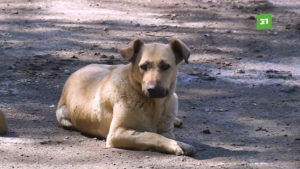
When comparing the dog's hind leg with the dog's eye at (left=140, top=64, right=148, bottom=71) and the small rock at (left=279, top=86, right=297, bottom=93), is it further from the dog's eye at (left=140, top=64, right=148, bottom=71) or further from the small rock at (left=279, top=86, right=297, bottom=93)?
the small rock at (left=279, top=86, right=297, bottom=93)

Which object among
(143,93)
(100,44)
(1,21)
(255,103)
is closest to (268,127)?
(255,103)

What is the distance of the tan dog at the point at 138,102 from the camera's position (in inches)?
267

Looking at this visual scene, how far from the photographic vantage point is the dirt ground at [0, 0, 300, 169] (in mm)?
6781

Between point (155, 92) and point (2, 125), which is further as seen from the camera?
point (2, 125)

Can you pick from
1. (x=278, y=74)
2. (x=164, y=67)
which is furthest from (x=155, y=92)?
(x=278, y=74)

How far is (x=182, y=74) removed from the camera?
10.5 meters

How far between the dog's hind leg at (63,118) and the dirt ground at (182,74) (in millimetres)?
99

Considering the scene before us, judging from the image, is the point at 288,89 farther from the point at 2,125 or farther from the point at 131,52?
the point at 2,125

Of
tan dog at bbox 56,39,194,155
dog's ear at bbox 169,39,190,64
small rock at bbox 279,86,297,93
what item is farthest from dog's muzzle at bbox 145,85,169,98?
small rock at bbox 279,86,297,93

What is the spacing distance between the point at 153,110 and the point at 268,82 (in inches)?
136

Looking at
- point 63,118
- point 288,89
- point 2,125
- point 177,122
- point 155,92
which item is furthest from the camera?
point 288,89

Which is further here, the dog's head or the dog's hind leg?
the dog's hind leg

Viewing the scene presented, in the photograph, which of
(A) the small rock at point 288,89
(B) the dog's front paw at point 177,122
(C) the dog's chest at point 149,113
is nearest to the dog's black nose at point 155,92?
(C) the dog's chest at point 149,113

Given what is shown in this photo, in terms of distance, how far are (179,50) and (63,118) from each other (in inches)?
64.1
